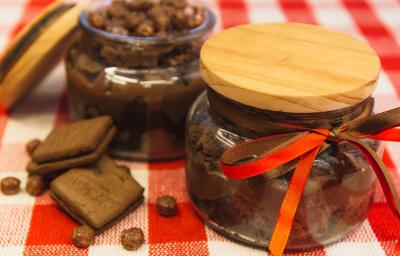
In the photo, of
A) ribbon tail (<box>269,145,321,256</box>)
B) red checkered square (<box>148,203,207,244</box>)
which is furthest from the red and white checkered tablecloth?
ribbon tail (<box>269,145,321,256</box>)

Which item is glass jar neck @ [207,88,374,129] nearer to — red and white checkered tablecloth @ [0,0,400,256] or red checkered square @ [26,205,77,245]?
red and white checkered tablecloth @ [0,0,400,256]

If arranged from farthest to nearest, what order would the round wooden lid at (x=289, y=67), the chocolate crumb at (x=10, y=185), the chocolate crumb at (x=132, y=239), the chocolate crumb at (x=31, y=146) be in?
the chocolate crumb at (x=31, y=146) < the chocolate crumb at (x=10, y=185) < the chocolate crumb at (x=132, y=239) < the round wooden lid at (x=289, y=67)

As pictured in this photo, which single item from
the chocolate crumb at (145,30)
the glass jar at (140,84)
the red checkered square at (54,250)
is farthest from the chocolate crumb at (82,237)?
the chocolate crumb at (145,30)

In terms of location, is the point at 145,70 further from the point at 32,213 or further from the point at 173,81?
the point at 32,213

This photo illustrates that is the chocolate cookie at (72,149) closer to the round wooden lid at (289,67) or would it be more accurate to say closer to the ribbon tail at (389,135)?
the round wooden lid at (289,67)

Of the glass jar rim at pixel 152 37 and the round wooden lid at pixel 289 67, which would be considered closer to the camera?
the round wooden lid at pixel 289 67

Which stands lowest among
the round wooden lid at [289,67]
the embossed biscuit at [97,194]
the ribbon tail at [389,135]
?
the embossed biscuit at [97,194]

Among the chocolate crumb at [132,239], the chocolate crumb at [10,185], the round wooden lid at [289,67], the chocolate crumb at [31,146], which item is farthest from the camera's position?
the chocolate crumb at [31,146]

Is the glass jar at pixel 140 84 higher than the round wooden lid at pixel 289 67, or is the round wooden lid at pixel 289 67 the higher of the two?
the round wooden lid at pixel 289 67

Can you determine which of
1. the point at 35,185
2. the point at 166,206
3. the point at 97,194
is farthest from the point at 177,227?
the point at 35,185
